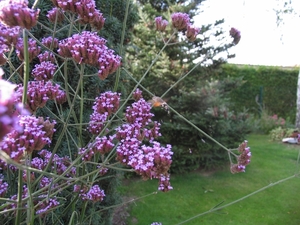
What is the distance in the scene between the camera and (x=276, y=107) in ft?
39.9

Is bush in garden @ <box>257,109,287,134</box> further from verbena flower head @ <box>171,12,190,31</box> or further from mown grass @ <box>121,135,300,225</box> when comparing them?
verbena flower head @ <box>171,12,190,31</box>

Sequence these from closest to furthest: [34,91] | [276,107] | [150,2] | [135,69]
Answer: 1. [34,91]
2. [135,69]
3. [150,2]
4. [276,107]

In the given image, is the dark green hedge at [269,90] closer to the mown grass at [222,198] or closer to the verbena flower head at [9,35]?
the mown grass at [222,198]

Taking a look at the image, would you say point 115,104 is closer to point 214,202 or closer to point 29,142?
point 29,142

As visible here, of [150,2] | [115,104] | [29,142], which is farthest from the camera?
[150,2]

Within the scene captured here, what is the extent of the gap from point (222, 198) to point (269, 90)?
27.6 ft

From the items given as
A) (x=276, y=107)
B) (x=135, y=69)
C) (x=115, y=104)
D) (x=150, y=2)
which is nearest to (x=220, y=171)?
(x=135, y=69)

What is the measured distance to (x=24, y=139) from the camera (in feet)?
3.21

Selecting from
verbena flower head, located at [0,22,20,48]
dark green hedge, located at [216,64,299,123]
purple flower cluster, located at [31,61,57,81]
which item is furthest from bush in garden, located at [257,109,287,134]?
verbena flower head, located at [0,22,20,48]

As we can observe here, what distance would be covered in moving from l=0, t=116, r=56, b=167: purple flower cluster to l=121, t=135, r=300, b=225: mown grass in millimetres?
2216

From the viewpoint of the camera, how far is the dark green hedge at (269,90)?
1191cm

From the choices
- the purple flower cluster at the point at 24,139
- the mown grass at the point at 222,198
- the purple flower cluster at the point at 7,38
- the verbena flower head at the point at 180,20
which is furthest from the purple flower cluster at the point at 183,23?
the mown grass at the point at 222,198

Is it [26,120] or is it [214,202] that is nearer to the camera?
[26,120]

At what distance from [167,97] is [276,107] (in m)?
7.76
